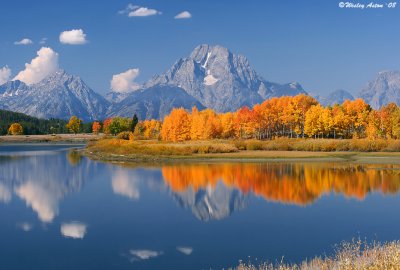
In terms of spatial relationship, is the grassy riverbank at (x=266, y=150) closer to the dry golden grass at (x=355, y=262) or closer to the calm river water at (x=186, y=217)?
the calm river water at (x=186, y=217)

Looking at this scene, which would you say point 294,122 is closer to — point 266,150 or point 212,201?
point 266,150

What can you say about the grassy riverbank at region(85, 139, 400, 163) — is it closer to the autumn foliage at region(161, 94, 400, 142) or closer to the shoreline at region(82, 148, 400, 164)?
the shoreline at region(82, 148, 400, 164)

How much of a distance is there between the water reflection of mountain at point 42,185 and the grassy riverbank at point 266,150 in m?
24.8

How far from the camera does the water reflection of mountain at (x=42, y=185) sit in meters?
40.3

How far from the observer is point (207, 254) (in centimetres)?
2488

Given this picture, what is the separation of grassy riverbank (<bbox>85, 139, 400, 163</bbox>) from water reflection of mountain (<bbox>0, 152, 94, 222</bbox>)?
24827mm

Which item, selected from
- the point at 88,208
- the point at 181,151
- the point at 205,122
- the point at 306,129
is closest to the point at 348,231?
the point at 88,208

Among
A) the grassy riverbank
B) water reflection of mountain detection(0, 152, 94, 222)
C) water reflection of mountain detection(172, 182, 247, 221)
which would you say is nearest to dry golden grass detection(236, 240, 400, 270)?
water reflection of mountain detection(172, 182, 247, 221)

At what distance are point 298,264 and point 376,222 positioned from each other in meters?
12.6

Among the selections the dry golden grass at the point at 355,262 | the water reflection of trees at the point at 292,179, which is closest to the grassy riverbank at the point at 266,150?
the water reflection of trees at the point at 292,179

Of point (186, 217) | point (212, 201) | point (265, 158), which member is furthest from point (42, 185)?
point (265, 158)

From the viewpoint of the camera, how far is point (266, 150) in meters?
108

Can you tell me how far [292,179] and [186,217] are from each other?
25265 mm

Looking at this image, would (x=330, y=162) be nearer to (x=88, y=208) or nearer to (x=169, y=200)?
(x=169, y=200)
